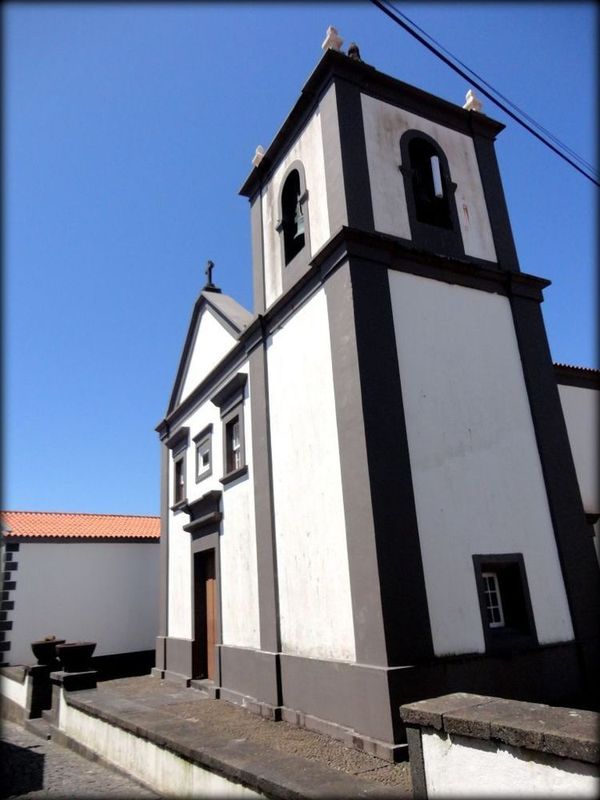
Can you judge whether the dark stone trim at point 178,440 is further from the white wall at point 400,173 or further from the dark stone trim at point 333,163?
the white wall at point 400,173

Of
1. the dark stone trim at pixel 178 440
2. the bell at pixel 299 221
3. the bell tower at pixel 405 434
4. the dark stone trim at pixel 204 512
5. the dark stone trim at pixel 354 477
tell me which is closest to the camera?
the dark stone trim at pixel 354 477

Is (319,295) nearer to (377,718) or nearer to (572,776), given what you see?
(377,718)

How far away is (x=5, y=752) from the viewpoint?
27.2ft

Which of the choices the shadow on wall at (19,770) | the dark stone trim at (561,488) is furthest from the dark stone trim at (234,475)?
the shadow on wall at (19,770)

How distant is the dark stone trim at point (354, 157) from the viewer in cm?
808

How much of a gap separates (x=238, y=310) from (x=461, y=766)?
33.7ft

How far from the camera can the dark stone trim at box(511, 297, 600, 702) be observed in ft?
25.1

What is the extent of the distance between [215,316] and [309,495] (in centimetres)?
618

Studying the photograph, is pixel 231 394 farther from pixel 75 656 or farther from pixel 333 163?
pixel 75 656

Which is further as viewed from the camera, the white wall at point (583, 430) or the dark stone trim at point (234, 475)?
the white wall at point (583, 430)

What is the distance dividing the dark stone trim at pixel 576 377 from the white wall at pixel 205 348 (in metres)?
6.45

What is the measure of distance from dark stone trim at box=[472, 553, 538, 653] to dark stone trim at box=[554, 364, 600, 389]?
4826 mm

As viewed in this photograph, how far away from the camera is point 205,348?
13180 mm

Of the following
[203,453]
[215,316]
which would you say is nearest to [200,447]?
[203,453]
